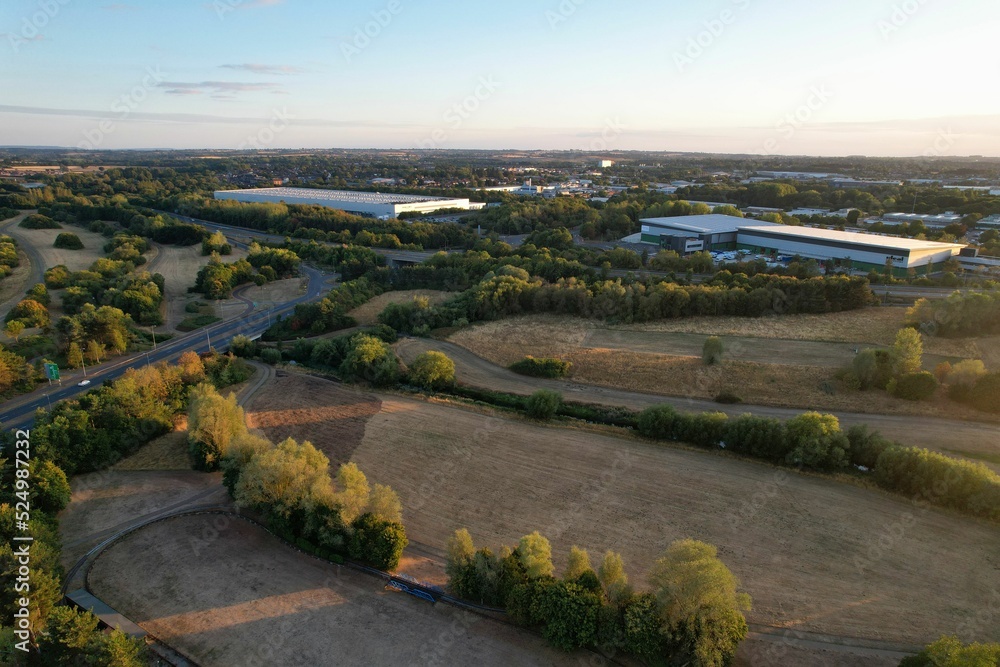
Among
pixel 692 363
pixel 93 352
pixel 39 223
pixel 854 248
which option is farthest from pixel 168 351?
pixel 854 248

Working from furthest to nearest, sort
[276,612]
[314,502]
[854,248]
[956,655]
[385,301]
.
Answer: [854,248] → [385,301] → [314,502] → [276,612] → [956,655]

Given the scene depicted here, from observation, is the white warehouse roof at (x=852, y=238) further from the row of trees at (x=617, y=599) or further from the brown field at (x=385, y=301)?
the row of trees at (x=617, y=599)

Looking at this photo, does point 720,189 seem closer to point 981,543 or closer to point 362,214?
point 362,214

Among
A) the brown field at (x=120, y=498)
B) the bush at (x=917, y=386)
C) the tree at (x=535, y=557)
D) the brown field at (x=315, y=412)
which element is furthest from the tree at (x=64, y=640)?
the bush at (x=917, y=386)

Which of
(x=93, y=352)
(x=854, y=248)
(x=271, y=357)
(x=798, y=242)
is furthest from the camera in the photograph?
(x=798, y=242)

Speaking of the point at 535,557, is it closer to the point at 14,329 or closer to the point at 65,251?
the point at 14,329

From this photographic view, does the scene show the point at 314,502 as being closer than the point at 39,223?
Yes
